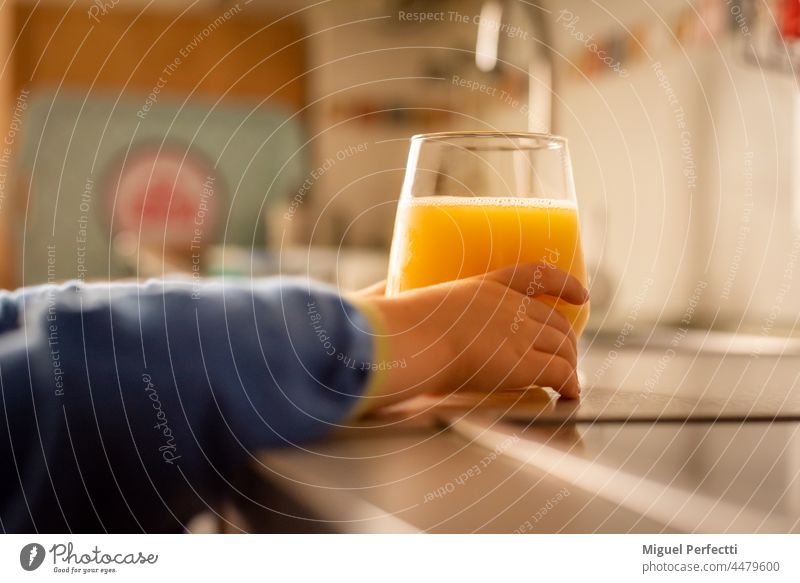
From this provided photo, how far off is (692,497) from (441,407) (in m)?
0.11

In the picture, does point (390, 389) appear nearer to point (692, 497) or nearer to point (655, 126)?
point (692, 497)

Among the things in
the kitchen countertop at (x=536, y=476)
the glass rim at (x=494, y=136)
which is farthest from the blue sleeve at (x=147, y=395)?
the glass rim at (x=494, y=136)

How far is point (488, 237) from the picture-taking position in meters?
0.36

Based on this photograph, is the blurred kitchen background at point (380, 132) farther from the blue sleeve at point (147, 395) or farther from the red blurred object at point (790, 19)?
the blue sleeve at point (147, 395)

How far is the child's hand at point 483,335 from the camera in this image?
30cm

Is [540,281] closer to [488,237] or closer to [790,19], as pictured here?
[488,237]

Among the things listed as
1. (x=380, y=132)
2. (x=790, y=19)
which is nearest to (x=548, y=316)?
(x=790, y=19)

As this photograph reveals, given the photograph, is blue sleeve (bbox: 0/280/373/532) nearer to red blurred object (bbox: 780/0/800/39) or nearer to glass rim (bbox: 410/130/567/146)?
glass rim (bbox: 410/130/567/146)

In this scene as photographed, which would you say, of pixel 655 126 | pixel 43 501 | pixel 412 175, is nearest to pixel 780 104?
pixel 655 126

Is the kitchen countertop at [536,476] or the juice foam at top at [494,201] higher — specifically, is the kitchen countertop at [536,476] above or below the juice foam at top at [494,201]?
below

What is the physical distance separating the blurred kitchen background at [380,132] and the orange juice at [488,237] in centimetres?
17

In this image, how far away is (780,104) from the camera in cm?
85

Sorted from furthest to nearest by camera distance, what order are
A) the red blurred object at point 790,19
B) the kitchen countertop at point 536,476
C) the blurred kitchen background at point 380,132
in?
the blurred kitchen background at point 380,132, the red blurred object at point 790,19, the kitchen countertop at point 536,476

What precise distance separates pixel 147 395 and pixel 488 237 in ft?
0.58
